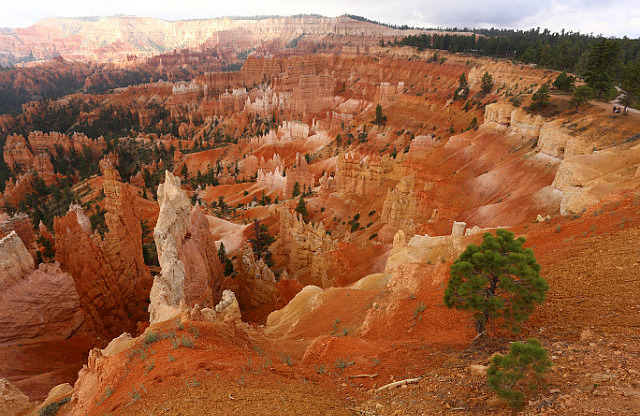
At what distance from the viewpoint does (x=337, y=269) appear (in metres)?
32.3

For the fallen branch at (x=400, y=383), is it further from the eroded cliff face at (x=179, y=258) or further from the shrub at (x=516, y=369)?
the eroded cliff face at (x=179, y=258)

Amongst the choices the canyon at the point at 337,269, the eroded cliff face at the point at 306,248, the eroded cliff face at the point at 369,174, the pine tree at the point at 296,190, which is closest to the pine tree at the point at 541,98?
the canyon at the point at 337,269

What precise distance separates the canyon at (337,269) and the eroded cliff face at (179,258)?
0.16m

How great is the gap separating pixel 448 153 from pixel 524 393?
46.5m

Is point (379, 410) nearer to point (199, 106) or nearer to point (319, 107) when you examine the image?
point (319, 107)

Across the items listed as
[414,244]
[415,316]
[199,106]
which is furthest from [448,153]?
[199,106]

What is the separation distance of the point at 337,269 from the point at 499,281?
23822 mm

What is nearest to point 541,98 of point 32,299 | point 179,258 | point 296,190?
point 296,190

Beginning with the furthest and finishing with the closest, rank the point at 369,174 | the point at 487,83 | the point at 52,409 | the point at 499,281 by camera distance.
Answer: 1. the point at 487,83
2. the point at 369,174
3. the point at 52,409
4. the point at 499,281

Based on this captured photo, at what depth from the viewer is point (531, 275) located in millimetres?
8562

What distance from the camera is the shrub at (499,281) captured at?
8664 mm

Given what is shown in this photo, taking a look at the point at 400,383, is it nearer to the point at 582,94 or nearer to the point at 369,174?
the point at 369,174

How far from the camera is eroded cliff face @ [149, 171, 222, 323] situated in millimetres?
19688

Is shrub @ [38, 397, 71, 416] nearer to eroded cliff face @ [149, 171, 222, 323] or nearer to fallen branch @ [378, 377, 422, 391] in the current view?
A: eroded cliff face @ [149, 171, 222, 323]
